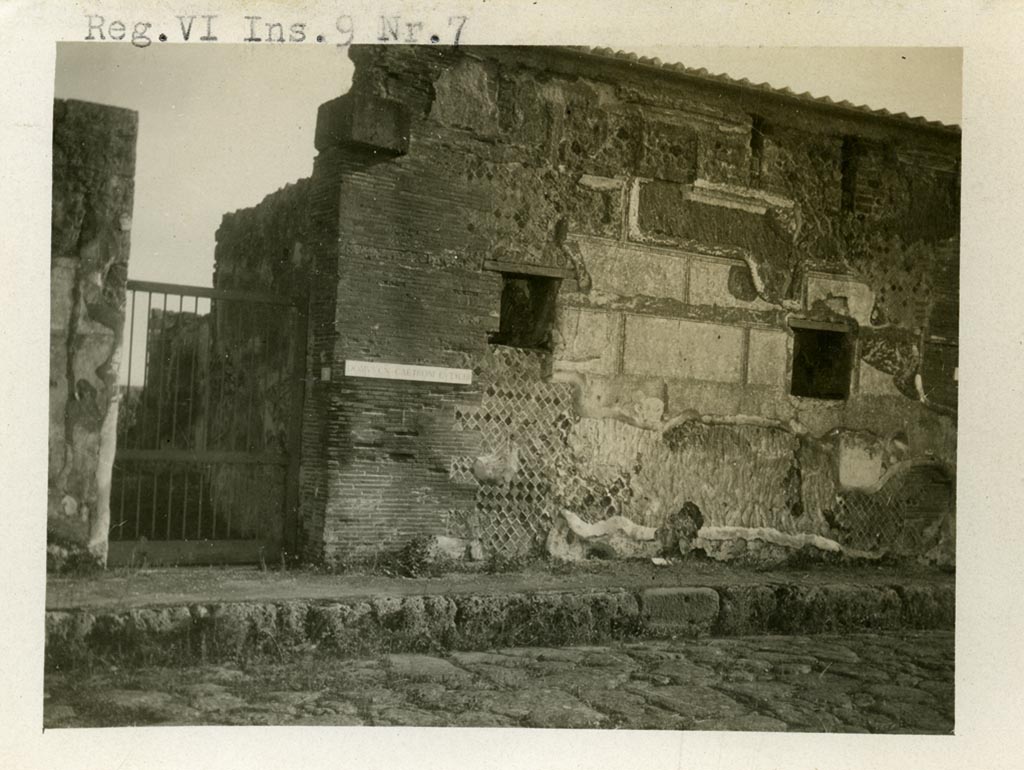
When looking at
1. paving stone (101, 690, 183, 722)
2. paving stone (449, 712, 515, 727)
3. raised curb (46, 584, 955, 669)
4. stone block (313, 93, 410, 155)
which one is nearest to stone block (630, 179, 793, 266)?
stone block (313, 93, 410, 155)

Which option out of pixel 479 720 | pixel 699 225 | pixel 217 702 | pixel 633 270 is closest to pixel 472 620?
pixel 479 720

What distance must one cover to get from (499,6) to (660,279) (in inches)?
132

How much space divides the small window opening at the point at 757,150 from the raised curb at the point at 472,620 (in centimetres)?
327

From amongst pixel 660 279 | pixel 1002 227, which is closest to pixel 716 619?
pixel 660 279

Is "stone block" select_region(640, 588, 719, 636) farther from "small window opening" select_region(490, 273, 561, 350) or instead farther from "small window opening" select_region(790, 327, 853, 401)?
"small window opening" select_region(790, 327, 853, 401)

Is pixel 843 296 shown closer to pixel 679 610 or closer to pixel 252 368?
pixel 679 610

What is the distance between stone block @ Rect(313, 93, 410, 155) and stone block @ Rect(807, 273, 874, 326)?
3758mm

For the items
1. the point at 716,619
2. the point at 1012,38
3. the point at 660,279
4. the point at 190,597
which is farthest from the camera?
the point at 660,279

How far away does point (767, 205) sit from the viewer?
8219mm

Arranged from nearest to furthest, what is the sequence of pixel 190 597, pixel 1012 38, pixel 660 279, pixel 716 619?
1. pixel 1012 38
2. pixel 190 597
3. pixel 716 619
4. pixel 660 279

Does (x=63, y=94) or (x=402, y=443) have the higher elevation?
(x=63, y=94)

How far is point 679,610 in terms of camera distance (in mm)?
6672

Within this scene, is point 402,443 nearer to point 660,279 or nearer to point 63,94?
point 660,279

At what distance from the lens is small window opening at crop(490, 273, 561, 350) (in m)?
7.63
